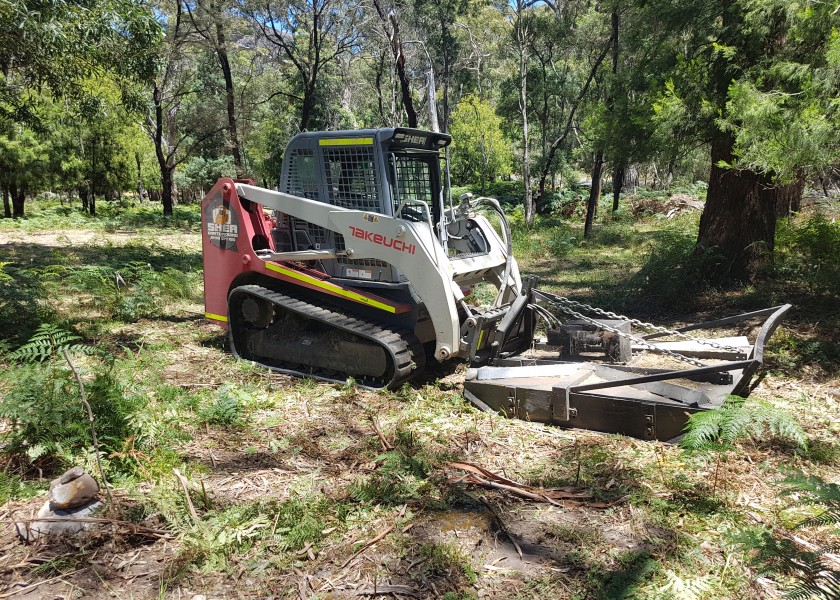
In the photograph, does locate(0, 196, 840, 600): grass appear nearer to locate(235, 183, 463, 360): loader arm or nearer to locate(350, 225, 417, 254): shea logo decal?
locate(235, 183, 463, 360): loader arm

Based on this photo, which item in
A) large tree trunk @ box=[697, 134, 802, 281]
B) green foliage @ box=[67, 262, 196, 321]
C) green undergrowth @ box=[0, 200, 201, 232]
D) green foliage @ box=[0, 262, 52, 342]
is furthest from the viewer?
green undergrowth @ box=[0, 200, 201, 232]

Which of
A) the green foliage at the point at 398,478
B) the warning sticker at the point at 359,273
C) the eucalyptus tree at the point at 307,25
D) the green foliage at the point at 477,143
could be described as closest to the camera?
the green foliage at the point at 398,478

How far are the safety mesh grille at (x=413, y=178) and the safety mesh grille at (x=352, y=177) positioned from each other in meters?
0.32

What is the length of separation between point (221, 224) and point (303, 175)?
1180mm

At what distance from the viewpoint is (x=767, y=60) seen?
8312 millimetres

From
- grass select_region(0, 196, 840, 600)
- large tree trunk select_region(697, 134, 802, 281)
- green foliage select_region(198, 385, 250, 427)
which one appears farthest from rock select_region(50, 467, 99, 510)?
large tree trunk select_region(697, 134, 802, 281)

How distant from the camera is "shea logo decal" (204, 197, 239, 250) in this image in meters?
7.23

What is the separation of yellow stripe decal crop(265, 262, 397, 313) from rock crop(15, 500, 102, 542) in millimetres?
3321

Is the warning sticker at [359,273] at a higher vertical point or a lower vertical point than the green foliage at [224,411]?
higher

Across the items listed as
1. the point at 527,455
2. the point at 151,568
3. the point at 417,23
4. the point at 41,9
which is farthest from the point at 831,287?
the point at 417,23

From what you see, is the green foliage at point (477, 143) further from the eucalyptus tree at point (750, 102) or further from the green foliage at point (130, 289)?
the green foliage at point (130, 289)

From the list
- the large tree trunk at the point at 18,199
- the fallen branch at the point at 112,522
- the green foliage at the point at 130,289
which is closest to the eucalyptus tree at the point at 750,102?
the fallen branch at the point at 112,522

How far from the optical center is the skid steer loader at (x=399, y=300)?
5523mm

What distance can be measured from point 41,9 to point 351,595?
9052 mm
